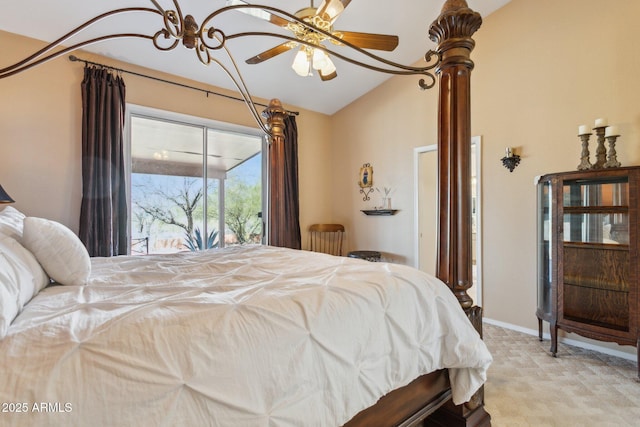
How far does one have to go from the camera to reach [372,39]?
2.37 meters

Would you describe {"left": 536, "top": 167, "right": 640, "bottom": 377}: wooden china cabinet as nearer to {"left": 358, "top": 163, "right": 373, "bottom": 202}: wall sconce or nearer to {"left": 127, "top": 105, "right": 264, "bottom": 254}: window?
{"left": 358, "top": 163, "right": 373, "bottom": 202}: wall sconce

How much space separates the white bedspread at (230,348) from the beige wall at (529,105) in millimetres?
2241

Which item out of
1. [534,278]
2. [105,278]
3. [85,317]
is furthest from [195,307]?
[534,278]

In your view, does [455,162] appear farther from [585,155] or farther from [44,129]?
[44,129]

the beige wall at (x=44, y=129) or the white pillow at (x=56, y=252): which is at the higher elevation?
the beige wall at (x=44, y=129)

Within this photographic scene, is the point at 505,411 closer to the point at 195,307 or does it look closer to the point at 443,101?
the point at 443,101

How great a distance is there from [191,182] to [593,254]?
403 centimetres

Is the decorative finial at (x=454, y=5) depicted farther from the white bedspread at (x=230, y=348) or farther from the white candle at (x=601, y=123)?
the white candle at (x=601, y=123)

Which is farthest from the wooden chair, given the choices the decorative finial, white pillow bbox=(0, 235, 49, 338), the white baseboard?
white pillow bbox=(0, 235, 49, 338)

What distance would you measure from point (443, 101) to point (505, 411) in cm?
178

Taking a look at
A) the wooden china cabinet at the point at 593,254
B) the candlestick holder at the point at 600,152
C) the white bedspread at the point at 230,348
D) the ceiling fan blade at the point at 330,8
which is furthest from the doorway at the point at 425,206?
the white bedspread at the point at 230,348

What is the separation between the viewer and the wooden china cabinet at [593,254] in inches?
86.7

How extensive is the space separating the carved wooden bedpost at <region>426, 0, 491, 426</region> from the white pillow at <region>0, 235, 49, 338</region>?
151cm

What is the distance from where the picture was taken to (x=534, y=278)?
9.80 ft
